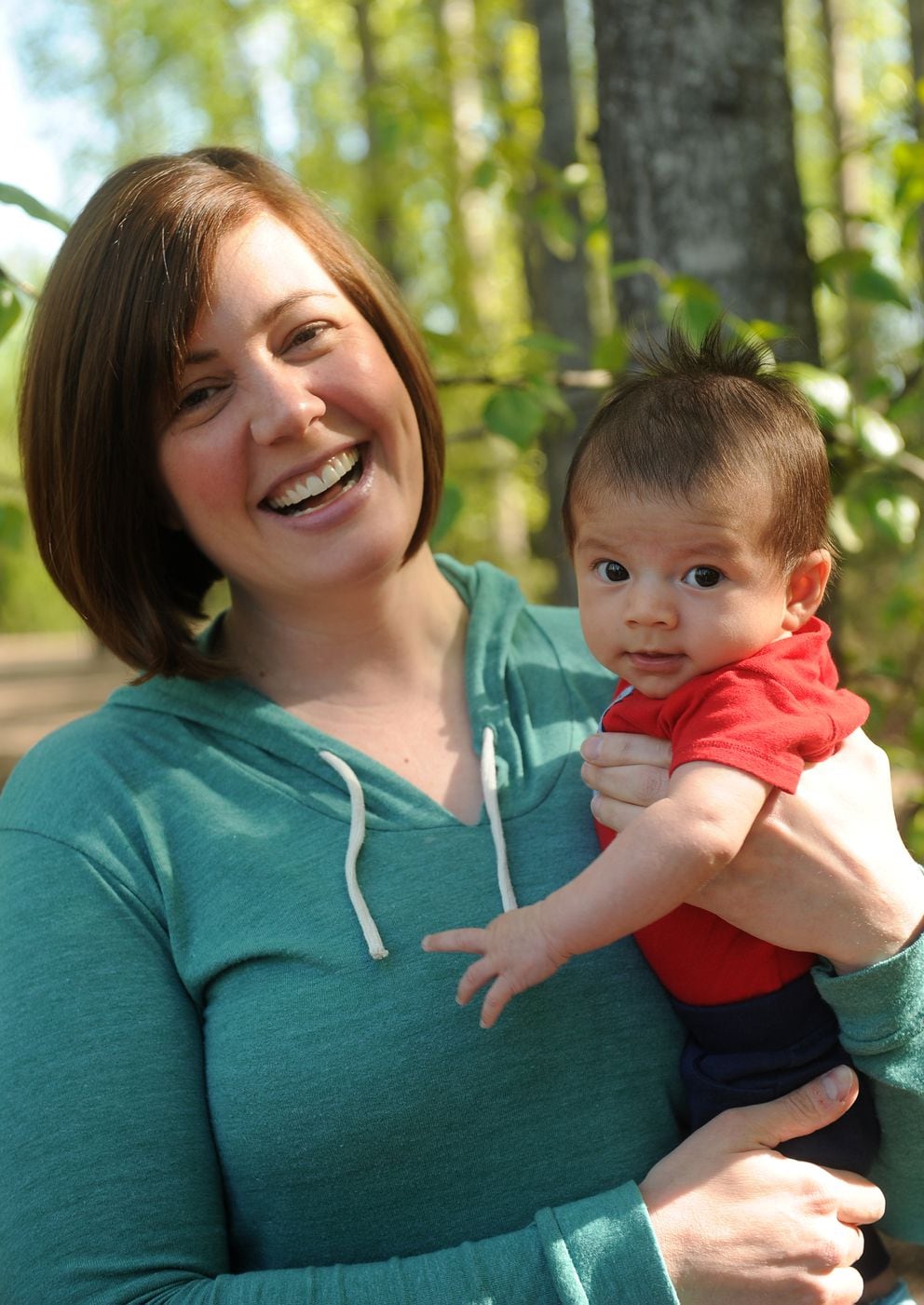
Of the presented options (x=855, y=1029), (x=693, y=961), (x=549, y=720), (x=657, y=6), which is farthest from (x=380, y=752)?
(x=657, y=6)

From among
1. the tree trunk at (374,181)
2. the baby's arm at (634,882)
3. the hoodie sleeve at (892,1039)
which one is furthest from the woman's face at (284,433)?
the tree trunk at (374,181)

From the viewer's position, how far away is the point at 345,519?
183 cm

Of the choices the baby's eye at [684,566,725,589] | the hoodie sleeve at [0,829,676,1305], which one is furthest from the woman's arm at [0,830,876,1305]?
the baby's eye at [684,566,725,589]

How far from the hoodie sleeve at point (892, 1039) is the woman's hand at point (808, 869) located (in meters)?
0.03

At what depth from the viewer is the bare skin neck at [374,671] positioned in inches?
74.7

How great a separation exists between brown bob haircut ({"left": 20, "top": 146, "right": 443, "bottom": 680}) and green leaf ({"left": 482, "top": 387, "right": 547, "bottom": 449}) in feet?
1.25

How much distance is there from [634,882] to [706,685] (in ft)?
0.88

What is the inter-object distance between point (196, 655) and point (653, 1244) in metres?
1.02

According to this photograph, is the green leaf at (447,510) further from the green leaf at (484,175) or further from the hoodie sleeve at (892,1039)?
the green leaf at (484,175)

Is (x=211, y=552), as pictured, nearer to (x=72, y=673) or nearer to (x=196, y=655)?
(x=196, y=655)

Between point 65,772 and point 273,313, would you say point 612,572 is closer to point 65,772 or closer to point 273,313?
point 273,313

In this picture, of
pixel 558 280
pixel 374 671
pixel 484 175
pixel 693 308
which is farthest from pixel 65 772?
pixel 558 280

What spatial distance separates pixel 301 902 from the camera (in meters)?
1.63

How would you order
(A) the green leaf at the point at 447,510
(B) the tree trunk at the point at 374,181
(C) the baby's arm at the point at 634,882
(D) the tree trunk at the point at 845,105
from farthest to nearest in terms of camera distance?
(D) the tree trunk at the point at 845,105 < (B) the tree trunk at the point at 374,181 < (A) the green leaf at the point at 447,510 < (C) the baby's arm at the point at 634,882
